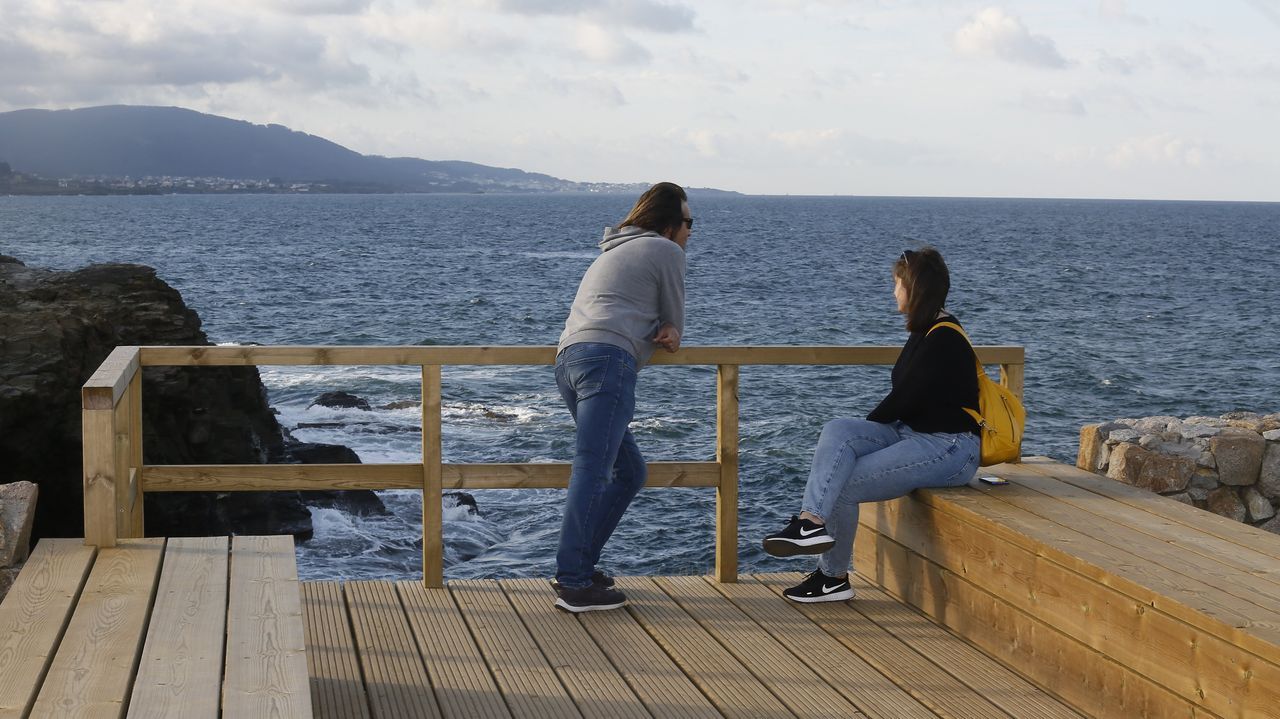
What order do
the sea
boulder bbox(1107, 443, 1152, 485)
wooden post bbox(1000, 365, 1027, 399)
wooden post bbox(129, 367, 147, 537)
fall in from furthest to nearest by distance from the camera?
the sea < boulder bbox(1107, 443, 1152, 485) < wooden post bbox(1000, 365, 1027, 399) < wooden post bbox(129, 367, 147, 537)

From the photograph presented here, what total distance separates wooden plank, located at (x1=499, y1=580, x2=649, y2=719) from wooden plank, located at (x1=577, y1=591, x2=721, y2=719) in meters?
0.04

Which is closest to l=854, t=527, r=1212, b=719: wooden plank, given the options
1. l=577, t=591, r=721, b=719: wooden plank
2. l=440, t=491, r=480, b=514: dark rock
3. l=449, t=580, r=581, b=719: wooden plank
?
l=577, t=591, r=721, b=719: wooden plank

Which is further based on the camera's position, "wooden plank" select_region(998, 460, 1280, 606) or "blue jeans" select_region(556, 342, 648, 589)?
"blue jeans" select_region(556, 342, 648, 589)

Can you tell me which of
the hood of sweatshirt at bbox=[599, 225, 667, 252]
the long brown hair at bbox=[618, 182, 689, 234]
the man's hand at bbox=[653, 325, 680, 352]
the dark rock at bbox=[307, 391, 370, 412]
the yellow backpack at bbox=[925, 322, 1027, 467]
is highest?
the long brown hair at bbox=[618, 182, 689, 234]

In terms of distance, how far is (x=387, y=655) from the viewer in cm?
429

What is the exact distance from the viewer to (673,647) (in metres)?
4.47

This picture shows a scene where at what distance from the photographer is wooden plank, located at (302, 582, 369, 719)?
3824 millimetres

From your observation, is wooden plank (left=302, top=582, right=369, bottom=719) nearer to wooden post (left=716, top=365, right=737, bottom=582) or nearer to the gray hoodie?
the gray hoodie

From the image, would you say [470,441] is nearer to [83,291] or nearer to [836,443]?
[83,291]

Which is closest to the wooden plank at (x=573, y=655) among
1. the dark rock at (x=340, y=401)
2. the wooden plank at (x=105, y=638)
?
the wooden plank at (x=105, y=638)

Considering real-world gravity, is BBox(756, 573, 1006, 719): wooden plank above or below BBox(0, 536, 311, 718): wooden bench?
below

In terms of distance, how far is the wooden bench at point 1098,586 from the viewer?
3.44 metres

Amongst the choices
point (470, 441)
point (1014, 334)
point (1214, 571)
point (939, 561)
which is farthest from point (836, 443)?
point (1014, 334)

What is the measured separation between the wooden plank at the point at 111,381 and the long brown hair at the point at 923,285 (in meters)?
2.87
